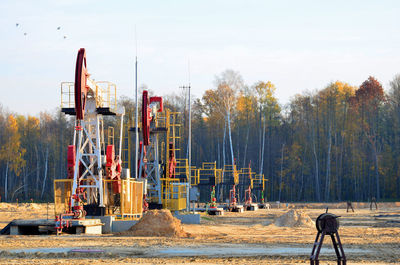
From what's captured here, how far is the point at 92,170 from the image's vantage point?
29422 millimetres

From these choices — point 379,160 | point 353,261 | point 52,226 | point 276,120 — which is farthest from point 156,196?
point 276,120

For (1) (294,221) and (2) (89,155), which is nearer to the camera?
(2) (89,155)

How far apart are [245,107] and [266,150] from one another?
6428 millimetres

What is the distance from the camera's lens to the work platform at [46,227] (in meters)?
26.2

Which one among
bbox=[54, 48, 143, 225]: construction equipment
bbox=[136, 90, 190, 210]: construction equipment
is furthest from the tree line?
bbox=[54, 48, 143, 225]: construction equipment

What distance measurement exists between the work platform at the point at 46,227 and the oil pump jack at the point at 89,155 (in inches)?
28.0

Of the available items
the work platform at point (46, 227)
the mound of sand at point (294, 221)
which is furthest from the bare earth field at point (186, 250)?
the mound of sand at point (294, 221)

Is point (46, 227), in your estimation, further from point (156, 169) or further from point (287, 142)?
point (287, 142)

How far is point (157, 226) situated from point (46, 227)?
5.50m

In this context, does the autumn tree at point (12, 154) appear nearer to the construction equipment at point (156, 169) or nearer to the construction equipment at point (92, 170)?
the construction equipment at point (156, 169)

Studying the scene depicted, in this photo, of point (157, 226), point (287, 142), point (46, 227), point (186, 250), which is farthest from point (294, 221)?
point (287, 142)

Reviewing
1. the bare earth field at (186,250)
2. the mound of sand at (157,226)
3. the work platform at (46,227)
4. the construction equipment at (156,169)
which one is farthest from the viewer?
the construction equipment at (156,169)

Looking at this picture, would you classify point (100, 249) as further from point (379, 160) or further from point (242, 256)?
point (379, 160)

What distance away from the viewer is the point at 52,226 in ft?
87.8
